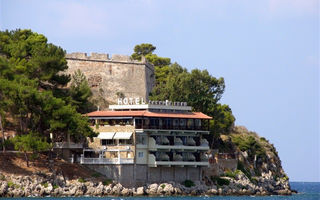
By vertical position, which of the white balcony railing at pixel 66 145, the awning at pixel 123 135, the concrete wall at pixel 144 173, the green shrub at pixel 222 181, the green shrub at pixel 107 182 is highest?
the awning at pixel 123 135

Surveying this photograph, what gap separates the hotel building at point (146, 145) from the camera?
84.1 metres

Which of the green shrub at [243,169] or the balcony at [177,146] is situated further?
the green shrub at [243,169]

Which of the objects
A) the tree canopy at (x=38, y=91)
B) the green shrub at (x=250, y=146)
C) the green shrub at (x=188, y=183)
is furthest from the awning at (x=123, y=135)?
the green shrub at (x=250, y=146)

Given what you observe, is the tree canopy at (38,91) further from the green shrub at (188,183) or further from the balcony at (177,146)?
the green shrub at (188,183)

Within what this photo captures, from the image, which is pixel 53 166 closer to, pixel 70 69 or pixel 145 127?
pixel 145 127

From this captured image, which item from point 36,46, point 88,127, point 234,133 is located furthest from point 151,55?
point 88,127

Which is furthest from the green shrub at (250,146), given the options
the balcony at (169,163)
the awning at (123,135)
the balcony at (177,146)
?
the awning at (123,135)

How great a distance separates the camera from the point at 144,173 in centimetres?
8556

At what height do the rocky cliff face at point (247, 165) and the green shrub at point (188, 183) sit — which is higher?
the rocky cliff face at point (247, 165)

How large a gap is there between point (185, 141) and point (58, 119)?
603 inches

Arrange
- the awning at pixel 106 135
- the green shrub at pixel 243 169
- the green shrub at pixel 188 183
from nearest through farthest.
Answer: the awning at pixel 106 135, the green shrub at pixel 188 183, the green shrub at pixel 243 169

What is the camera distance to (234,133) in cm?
11175

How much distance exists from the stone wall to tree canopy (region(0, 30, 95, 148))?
541cm

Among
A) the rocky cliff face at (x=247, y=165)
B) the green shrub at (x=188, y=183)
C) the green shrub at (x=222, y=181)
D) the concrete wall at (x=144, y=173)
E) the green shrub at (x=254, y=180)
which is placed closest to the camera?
the concrete wall at (x=144, y=173)
